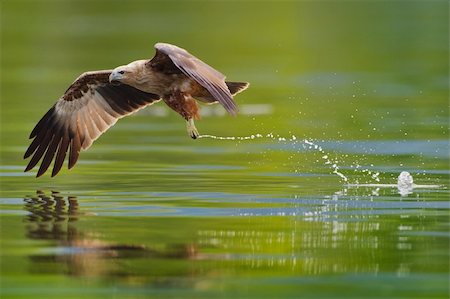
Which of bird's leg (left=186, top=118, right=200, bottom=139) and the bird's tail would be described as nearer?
bird's leg (left=186, top=118, right=200, bottom=139)

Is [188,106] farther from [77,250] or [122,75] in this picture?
[77,250]

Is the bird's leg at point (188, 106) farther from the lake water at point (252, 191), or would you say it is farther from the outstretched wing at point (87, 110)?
the outstretched wing at point (87, 110)

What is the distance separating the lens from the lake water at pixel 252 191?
11406 mm

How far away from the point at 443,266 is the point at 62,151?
644 cm

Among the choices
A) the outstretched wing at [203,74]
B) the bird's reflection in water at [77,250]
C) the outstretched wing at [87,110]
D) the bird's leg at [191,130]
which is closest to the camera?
the bird's reflection in water at [77,250]

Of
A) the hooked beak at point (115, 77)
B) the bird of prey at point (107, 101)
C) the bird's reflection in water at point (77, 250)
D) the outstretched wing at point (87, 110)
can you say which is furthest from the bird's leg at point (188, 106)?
the bird's reflection in water at point (77, 250)

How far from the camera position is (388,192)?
51.0 ft

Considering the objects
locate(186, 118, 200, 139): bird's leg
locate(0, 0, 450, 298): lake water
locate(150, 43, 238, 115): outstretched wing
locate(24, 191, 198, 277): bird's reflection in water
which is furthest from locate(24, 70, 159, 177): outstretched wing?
locate(24, 191, 198, 277): bird's reflection in water

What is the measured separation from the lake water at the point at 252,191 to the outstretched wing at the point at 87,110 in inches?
17.6

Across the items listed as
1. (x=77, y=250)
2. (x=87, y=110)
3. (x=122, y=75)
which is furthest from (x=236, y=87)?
(x=77, y=250)

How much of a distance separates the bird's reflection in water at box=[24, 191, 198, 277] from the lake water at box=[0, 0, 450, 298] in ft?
0.06

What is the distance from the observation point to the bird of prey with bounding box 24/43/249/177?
634 inches

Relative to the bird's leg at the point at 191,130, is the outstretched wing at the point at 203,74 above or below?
above

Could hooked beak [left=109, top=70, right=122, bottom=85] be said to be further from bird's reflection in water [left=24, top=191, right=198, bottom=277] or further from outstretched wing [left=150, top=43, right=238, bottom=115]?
bird's reflection in water [left=24, top=191, right=198, bottom=277]
